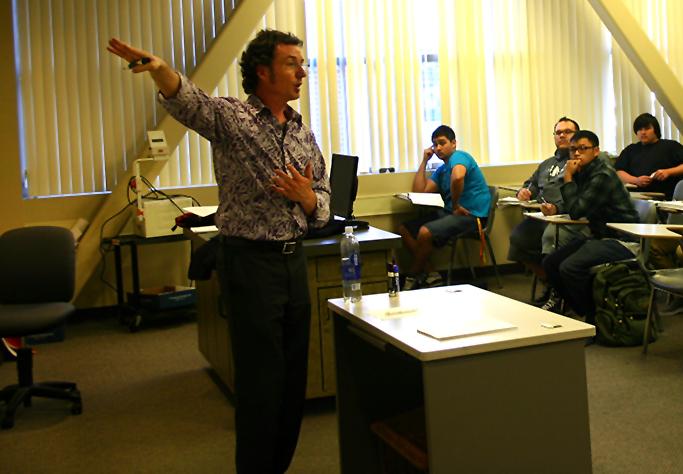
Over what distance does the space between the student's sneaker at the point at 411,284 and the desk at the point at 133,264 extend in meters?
1.97

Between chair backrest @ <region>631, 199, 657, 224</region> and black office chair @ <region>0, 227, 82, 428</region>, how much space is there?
353 cm

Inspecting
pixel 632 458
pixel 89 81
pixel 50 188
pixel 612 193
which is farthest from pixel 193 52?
pixel 632 458

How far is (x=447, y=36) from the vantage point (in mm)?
7305

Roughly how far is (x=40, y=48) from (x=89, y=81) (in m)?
0.42

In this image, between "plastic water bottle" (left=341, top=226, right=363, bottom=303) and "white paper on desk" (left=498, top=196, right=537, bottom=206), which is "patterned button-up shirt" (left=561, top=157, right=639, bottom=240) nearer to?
"white paper on desk" (left=498, top=196, right=537, bottom=206)

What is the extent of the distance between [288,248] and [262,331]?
0.93ft

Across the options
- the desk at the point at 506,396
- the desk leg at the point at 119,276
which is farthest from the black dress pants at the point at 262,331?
the desk leg at the point at 119,276

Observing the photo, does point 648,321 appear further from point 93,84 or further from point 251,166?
point 93,84

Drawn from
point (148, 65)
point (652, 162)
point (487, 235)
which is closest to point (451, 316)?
point (148, 65)

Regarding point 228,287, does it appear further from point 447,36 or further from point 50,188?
point 447,36

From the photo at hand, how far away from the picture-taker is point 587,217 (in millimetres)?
5355

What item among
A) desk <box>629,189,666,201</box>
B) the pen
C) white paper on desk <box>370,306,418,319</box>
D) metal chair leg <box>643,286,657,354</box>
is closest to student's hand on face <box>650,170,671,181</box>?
desk <box>629,189,666,201</box>

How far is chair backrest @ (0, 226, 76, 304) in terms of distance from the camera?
441 cm

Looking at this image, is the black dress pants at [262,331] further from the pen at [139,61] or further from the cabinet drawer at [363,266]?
the cabinet drawer at [363,266]
